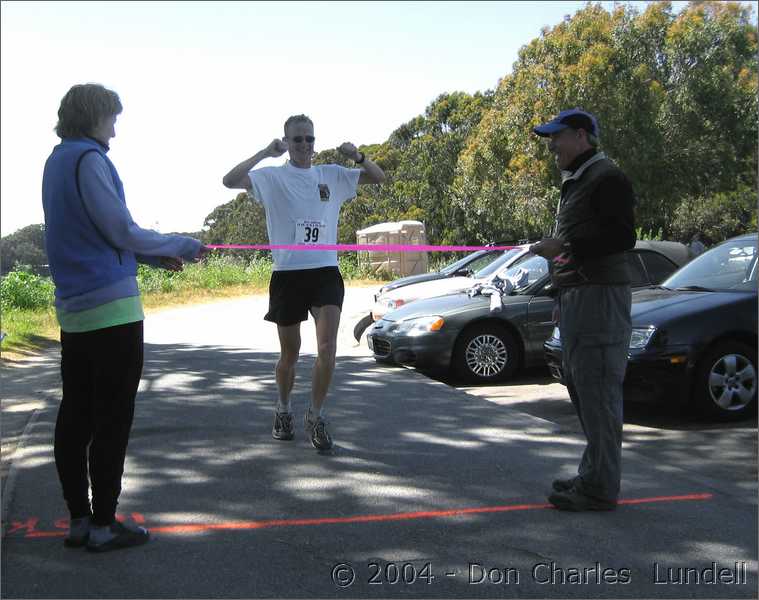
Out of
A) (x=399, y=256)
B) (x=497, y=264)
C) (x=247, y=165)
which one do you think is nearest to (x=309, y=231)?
(x=247, y=165)

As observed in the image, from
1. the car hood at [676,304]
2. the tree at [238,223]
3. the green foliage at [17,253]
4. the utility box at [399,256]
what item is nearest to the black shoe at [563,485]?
the car hood at [676,304]

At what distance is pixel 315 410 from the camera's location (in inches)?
238

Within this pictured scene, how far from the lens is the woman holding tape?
19.3 ft

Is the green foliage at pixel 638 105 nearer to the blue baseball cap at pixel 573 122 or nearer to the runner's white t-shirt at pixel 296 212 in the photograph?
the runner's white t-shirt at pixel 296 212

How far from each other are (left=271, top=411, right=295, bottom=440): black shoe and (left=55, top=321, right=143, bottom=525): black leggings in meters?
2.28

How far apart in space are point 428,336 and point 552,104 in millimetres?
22054

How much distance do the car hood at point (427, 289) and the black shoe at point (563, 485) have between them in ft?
24.8

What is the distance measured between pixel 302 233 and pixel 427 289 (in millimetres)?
7124

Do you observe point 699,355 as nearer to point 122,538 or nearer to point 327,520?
point 327,520

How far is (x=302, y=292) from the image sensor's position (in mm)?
5891

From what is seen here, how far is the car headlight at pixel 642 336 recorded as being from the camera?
7.37 meters

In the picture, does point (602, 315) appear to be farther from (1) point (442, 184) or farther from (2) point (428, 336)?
(1) point (442, 184)

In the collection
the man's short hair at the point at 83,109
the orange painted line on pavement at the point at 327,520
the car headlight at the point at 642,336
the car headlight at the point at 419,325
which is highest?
the man's short hair at the point at 83,109

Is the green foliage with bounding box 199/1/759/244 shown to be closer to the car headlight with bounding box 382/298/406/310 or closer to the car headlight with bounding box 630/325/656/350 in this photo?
the car headlight with bounding box 382/298/406/310
